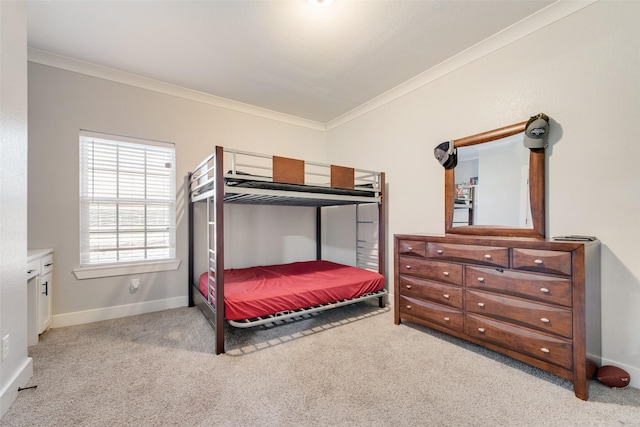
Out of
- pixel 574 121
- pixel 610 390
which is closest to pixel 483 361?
pixel 610 390

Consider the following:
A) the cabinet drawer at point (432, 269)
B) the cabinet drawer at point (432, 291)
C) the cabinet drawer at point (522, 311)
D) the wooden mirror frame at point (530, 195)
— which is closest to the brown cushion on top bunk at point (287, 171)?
the cabinet drawer at point (432, 269)

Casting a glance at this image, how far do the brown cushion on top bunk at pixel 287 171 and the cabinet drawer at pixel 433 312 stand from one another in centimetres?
157

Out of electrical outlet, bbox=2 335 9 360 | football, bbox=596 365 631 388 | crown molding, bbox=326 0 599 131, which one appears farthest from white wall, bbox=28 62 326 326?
football, bbox=596 365 631 388

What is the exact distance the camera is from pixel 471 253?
83.0 inches

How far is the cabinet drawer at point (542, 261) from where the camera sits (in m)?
1.65

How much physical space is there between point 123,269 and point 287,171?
7.14 ft

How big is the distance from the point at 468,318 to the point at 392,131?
2.27 meters

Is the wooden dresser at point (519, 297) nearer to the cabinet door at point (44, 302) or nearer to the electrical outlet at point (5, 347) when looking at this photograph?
the electrical outlet at point (5, 347)

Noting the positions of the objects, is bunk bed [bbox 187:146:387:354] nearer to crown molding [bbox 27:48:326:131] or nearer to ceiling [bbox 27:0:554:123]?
crown molding [bbox 27:48:326:131]

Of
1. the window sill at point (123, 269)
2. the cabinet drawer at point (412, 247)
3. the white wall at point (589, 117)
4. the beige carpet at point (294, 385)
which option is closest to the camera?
the beige carpet at point (294, 385)

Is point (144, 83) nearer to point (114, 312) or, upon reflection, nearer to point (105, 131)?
point (105, 131)

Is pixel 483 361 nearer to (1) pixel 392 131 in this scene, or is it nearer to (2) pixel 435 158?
(2) pixel 435 158

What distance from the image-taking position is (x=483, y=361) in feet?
6.48

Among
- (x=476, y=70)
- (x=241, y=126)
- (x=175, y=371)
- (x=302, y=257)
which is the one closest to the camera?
(x=175, y=371)
